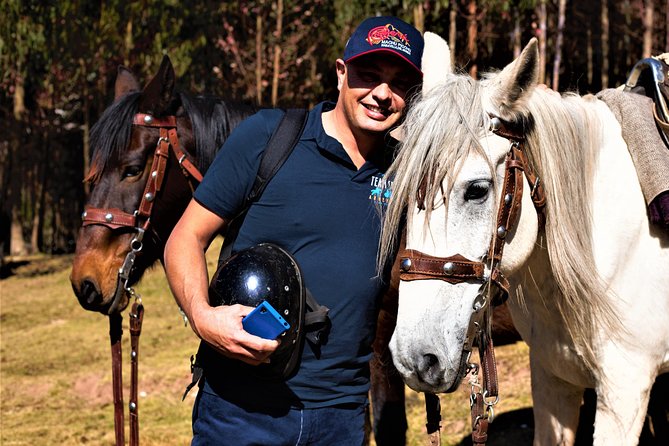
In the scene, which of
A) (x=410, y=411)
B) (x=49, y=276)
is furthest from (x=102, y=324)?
(x=410, y=411)

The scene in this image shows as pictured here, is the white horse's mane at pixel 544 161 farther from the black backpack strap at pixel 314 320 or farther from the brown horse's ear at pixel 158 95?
the brown horse's ear at pixel 158 95

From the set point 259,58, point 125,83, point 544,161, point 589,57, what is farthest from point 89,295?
point 589,57

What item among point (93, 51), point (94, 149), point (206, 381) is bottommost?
point (206, 381)

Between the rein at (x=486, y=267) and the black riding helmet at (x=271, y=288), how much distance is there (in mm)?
315

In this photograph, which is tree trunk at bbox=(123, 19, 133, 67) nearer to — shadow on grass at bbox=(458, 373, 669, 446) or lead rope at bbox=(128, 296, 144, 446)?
shadow on grass at bbox=(458, 373, 669, 446)

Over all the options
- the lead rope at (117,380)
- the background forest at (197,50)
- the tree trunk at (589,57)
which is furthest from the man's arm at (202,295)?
the tree trunk at (589,57)

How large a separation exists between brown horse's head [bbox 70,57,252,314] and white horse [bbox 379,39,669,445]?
1579mm

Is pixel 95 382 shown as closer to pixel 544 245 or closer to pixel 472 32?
pixel 472 32

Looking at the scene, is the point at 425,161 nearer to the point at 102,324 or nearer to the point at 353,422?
the point at 353,422

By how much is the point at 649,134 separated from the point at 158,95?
7.19 ft

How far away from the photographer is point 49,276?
41.9 ft

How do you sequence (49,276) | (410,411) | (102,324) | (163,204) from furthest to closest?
(49,276)
(102,324)
(410,411)
(163,204)

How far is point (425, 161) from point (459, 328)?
0.47 m

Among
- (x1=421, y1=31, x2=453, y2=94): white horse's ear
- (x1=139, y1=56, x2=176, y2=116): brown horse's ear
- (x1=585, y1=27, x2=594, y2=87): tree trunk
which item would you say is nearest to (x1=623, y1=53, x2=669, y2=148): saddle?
(x1=421, y1=31, x2=453, y2=94): white horse's ear
